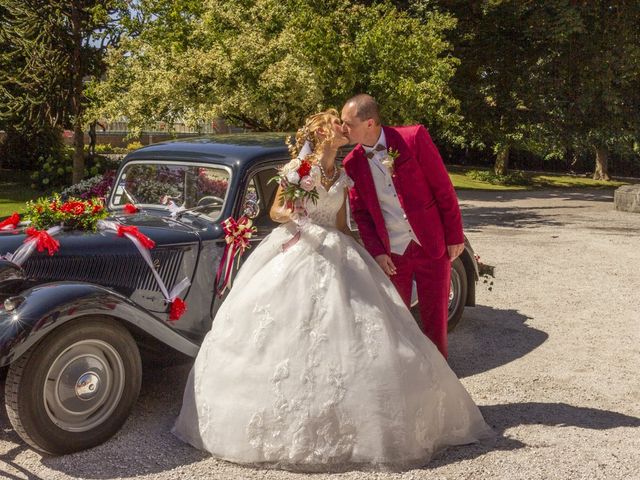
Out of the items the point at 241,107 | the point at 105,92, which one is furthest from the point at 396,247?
the point at 105,92

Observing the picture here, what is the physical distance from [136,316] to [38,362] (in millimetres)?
682

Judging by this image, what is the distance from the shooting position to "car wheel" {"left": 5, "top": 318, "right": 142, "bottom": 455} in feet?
14.1

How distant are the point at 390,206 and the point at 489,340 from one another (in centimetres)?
294

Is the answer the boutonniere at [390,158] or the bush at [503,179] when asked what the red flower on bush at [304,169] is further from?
the bush at [503,179]

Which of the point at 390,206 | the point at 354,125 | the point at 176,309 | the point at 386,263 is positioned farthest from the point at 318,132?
the point at 176,309

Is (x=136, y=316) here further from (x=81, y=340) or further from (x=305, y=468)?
(x=305, y=468)

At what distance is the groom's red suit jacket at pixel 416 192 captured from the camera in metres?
4.91

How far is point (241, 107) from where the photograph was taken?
1405 centimetres

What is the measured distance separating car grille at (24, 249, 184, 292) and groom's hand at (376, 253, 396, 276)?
148cm

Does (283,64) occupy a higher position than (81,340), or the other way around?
(283,64)

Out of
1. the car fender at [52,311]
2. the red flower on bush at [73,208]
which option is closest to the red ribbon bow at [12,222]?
the red flower on bush at [73,208]

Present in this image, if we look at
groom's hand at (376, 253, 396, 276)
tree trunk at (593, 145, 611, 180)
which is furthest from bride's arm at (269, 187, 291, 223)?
tree trunk at (593, 145, 611, 180)

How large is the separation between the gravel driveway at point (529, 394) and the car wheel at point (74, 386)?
0.15m

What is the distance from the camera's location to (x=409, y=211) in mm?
4961
